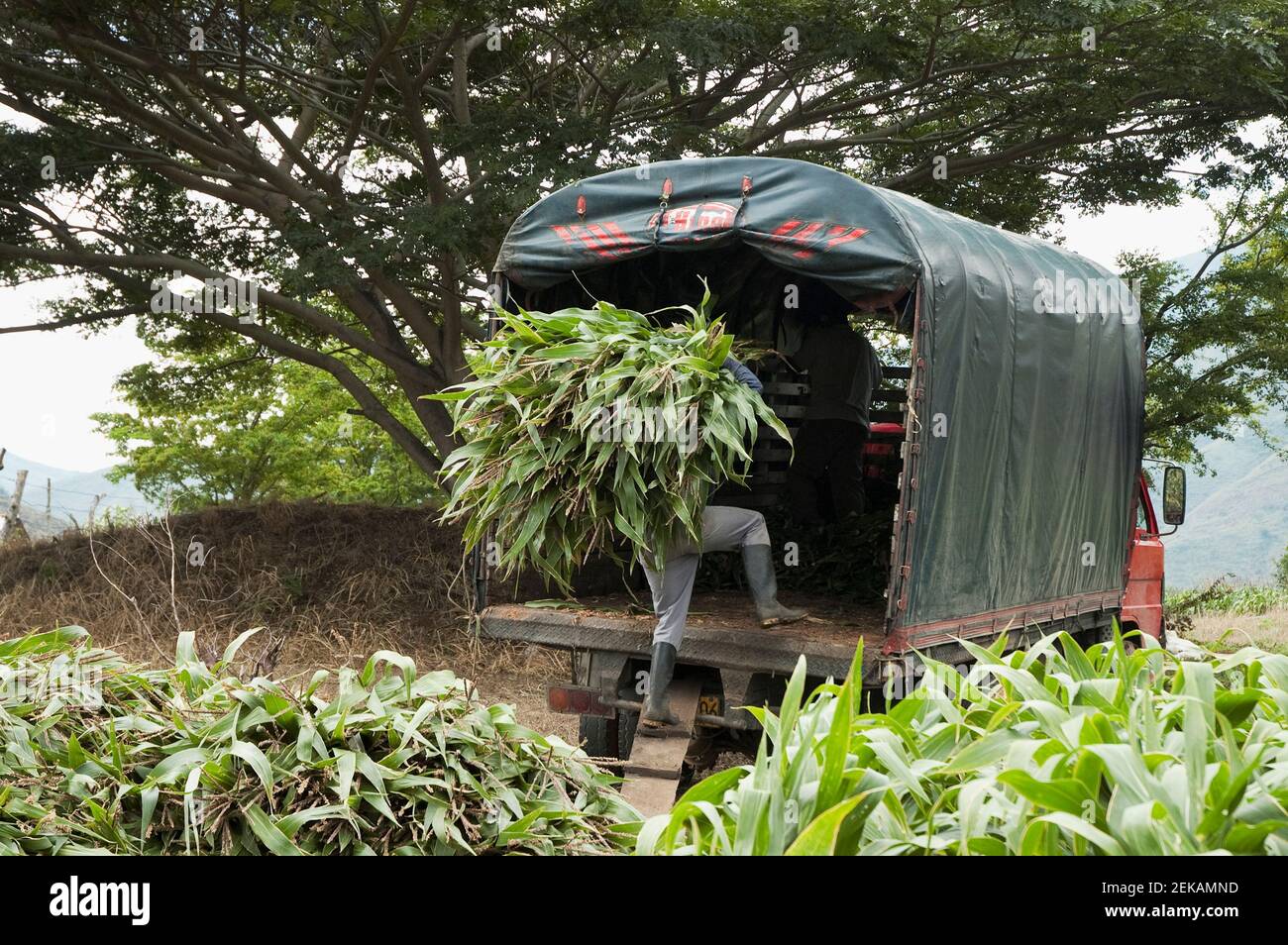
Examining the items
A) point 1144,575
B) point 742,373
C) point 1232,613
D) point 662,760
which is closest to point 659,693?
point 662,760

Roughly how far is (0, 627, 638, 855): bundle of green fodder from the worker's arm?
2.14 metres

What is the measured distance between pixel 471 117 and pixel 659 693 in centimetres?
971

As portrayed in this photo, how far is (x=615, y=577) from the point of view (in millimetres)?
→ 7445

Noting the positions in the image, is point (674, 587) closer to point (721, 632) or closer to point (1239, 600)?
point (721, 632)

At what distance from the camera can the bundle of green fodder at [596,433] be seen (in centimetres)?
537

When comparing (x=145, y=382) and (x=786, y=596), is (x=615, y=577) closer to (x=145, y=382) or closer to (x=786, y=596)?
(x=786, y=596)

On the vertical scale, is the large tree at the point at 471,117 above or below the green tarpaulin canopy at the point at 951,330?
above

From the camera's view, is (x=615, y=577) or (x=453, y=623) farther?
(x=453, y=623)

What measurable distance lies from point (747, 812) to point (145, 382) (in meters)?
15.5

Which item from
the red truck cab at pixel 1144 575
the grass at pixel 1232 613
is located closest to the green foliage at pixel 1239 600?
the grass at pixel 1232 613

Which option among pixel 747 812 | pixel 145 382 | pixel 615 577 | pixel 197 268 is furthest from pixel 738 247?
pixel 145 382

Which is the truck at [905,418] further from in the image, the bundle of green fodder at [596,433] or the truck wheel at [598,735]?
the bundle of green fodder at [596,433]

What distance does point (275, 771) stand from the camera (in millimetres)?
3611

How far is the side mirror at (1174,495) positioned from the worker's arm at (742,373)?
4604mm
